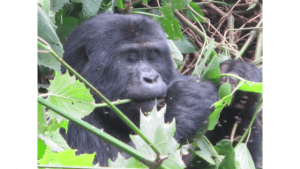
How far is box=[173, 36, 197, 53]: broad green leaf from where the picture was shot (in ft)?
6.03

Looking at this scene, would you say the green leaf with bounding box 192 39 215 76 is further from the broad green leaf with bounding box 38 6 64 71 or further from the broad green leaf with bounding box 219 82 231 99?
the broad green leaf with bounding box 38 6 64 71

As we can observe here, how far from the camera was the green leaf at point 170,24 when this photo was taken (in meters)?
1.71

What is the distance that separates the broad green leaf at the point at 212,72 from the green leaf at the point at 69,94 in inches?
30.1

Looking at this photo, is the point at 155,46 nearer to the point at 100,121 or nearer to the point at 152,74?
the point at 152,74

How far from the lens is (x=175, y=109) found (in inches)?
59.4

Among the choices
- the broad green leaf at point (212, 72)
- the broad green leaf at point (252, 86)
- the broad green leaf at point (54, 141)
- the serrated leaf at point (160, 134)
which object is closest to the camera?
the serrated leaf at point (160, 134)

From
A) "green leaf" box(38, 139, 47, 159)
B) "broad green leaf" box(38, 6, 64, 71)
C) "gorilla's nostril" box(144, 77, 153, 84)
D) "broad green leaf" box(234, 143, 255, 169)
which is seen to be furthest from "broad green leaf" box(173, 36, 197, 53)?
"green leaf" box(38, 139, 47, 159)

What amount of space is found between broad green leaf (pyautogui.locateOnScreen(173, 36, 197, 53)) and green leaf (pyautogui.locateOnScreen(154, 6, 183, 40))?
74mm

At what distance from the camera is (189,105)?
1520 millimetres

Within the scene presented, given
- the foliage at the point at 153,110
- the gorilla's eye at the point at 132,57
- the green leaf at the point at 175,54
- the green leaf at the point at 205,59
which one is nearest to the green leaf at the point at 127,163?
the foliage at the point at 153,110

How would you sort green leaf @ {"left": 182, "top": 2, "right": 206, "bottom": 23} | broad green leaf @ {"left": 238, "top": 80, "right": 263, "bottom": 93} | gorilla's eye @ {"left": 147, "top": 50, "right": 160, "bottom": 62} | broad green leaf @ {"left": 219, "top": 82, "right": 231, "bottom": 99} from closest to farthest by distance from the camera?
broad green leaf @ {"left": 238, "top": 80, "right": 263, "bottom": 93} → broad green leaf @ {"left": 219, "top": 82, "right": 231, "bottom": 99} → gorilla's eye @ {"left": 147, "top": 50, "right": 160, "bottom": 62} → green leaf @ {"left": 182, "top": 2, "right": 206, "bottom": 23}

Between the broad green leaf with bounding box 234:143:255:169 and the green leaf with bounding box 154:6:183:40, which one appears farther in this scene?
the green leaf with bounding box 154:6:183:40

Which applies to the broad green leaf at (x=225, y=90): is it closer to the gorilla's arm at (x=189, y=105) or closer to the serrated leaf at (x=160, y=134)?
the gorilla's arm at (x=189, y=105)
